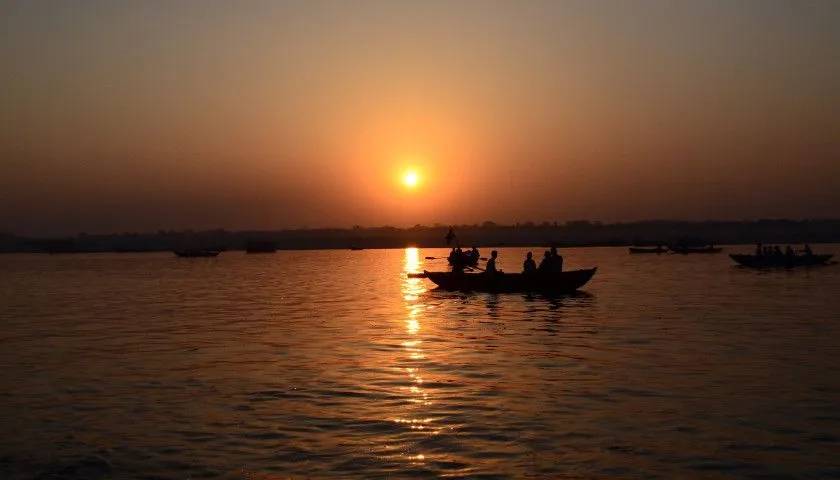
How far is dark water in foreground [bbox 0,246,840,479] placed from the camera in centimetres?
1319

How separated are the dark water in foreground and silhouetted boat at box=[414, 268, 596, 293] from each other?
801 centimetres

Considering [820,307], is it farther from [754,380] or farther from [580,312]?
[754,380]

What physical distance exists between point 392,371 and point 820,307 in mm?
29299

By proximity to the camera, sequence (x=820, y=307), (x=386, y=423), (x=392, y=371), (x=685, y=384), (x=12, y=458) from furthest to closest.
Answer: (x=820, y=307)
(x=392, y=371)
(x=685, y=384)
(x=386, y=423)
(x=12, y=458)

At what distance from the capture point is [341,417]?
1634 cm

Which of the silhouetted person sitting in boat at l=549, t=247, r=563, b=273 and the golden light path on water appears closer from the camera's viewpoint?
the golden light path on water

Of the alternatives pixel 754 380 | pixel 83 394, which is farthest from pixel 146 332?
pixel 754 380

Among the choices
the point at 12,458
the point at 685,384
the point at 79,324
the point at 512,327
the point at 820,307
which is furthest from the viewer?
the point at 820,307

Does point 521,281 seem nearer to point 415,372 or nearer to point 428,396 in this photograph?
point 415,372

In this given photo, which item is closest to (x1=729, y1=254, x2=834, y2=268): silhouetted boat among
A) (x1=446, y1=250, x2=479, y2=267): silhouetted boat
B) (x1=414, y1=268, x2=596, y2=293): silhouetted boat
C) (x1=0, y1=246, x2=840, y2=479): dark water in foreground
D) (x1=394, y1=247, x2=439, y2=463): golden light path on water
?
(x1=446, y1=250, x2=479, y2=267): silhouetted boat

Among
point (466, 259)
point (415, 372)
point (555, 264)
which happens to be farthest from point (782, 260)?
point (415, 372)

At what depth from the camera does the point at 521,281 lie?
47969mm

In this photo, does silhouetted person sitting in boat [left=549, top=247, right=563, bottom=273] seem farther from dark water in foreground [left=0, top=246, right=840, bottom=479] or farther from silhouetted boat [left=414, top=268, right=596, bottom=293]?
dark water in foreground [left=0, top=246, right=840, bottom=479]

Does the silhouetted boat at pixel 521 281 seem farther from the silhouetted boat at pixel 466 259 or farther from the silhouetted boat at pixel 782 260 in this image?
the silhouetted boat at pixel 782 260
